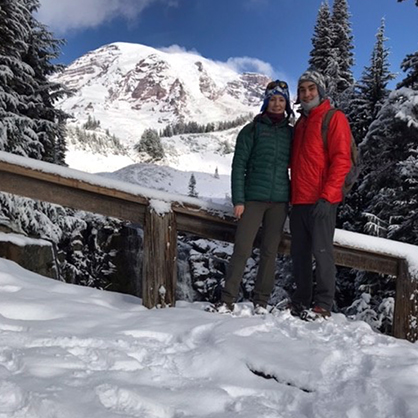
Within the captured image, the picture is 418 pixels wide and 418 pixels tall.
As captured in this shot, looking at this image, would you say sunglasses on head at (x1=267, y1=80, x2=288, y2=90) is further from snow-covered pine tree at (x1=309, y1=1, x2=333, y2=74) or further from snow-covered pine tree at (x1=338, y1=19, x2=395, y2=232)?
snow-covered pine tree at (x1=309, y1=1, x2=333, y2=74)

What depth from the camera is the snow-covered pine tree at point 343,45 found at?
19.8 metres

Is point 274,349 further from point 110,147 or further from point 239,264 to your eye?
point 110,147

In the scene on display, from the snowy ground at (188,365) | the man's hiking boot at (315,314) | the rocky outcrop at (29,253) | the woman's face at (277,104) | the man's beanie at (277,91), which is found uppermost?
the man's beanie at (277,91)

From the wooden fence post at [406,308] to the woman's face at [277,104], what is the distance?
180cm

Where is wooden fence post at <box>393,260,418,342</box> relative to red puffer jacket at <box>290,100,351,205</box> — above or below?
below

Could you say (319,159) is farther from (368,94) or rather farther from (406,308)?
(368,94)

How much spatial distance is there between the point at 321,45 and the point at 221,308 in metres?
18.5

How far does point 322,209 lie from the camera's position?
3971 mm

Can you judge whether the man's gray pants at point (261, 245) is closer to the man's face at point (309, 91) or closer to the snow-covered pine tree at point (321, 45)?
the man's face at point (309, 91)

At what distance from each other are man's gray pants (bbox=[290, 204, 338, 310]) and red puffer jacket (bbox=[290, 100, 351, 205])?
14 centimetres

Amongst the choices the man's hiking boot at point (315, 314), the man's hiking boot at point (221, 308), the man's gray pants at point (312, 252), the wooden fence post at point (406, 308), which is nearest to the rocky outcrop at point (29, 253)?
the man's hiking boot at point (221, 308)

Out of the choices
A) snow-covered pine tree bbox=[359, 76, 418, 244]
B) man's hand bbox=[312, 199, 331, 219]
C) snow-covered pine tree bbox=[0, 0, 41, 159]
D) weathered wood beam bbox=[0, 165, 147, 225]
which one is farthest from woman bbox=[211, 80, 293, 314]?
snow-covered pine tree bbox=[0, 0, 41, 159]

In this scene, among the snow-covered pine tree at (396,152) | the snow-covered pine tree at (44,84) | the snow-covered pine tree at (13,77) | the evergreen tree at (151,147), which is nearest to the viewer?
the snow-covered pine tree at (396,152)

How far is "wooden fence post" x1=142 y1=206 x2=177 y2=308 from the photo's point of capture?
13.3 feet
